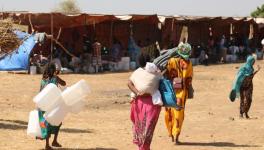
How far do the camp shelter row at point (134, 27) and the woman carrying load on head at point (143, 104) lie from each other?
11280mm

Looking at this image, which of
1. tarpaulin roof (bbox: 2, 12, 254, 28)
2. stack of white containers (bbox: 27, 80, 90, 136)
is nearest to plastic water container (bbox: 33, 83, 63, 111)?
stack of white containers (bbox: 27, 80, 90, 136)

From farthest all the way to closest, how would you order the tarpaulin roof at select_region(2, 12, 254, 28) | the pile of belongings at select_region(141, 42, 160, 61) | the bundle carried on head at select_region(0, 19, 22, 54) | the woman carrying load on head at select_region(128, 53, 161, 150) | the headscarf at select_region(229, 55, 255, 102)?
1. the pile of belongings at select_region(141, 42, 160, 61)
2. the tarpaulin roof at select_region(2, 12, 254, 28)
3. the headscarf at select_region(229, 55, 255, 102)
4. the bundle carried on head at select_region(0, 19, 22, 54)
5. the woman carrying load on head at select_region(128, 53, 161, 150)

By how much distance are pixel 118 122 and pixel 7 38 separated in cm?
285

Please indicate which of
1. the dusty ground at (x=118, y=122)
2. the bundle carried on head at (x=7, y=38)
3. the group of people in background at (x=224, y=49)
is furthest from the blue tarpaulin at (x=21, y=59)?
the bundle carried on head at (x=7, y=38)

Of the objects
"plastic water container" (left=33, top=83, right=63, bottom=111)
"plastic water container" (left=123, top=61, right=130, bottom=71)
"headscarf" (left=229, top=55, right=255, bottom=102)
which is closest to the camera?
"plastic water container" (left=33, top=83, right=63, bottom=111)

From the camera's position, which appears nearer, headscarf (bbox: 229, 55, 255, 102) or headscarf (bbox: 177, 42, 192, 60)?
headscarf (bbox: 177, 42, 192, 60)

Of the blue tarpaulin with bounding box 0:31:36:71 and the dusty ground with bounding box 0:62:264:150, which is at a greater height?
the dusty ground with bounding box 0:62:264:150

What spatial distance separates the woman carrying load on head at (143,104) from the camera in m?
7.68

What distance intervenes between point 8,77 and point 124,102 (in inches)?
263

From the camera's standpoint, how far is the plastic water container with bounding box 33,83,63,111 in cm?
794

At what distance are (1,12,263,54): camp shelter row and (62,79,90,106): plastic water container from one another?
10567 millimetres

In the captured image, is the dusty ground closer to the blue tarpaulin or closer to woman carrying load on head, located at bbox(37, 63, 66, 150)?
woman carrying load on head, located at bbox(37, 63, 66, 150)

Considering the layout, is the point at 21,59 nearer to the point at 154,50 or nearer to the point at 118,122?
the point at 154,50

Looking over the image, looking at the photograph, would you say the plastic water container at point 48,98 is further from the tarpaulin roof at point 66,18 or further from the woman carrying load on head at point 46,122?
the tarpaulin roof at point 66,18
